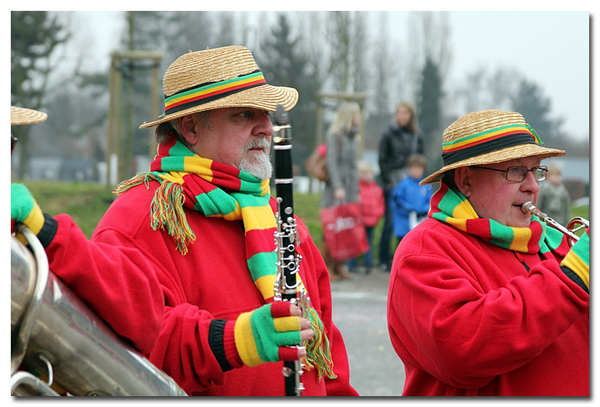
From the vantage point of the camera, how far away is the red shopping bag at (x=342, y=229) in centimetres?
791

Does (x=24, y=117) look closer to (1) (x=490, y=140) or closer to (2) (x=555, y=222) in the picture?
(1) (x=490, y=140)

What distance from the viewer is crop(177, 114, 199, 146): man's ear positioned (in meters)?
2.38

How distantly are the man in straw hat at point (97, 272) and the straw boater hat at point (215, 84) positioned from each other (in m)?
0.67

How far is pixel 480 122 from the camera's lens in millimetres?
2516

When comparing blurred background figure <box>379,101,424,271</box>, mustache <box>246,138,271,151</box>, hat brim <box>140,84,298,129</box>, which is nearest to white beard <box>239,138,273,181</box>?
mustache <box>246,138,271,151</box>

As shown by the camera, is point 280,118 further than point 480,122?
No

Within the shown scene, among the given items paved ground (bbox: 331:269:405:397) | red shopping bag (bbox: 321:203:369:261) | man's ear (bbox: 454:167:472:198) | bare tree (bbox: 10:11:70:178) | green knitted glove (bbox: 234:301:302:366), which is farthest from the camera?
red shopping bag (bbox: 321:203:369:261)

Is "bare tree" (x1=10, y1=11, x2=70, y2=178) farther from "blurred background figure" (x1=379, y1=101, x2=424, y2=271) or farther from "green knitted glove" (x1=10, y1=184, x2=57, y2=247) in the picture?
"green knitted glove" (x1=10, y1=184, x2=57, y2=247)

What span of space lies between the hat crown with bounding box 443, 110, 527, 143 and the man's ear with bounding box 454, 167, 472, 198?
0.13m

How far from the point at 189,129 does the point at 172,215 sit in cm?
41

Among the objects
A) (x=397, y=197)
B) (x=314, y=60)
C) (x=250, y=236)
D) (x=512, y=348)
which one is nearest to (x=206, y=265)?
(x=250, y=236)

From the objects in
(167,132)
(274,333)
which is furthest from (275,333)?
(167,132)

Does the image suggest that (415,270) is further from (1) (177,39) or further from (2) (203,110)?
(1) (177,39)

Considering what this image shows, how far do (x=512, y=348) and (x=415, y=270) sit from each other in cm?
41
